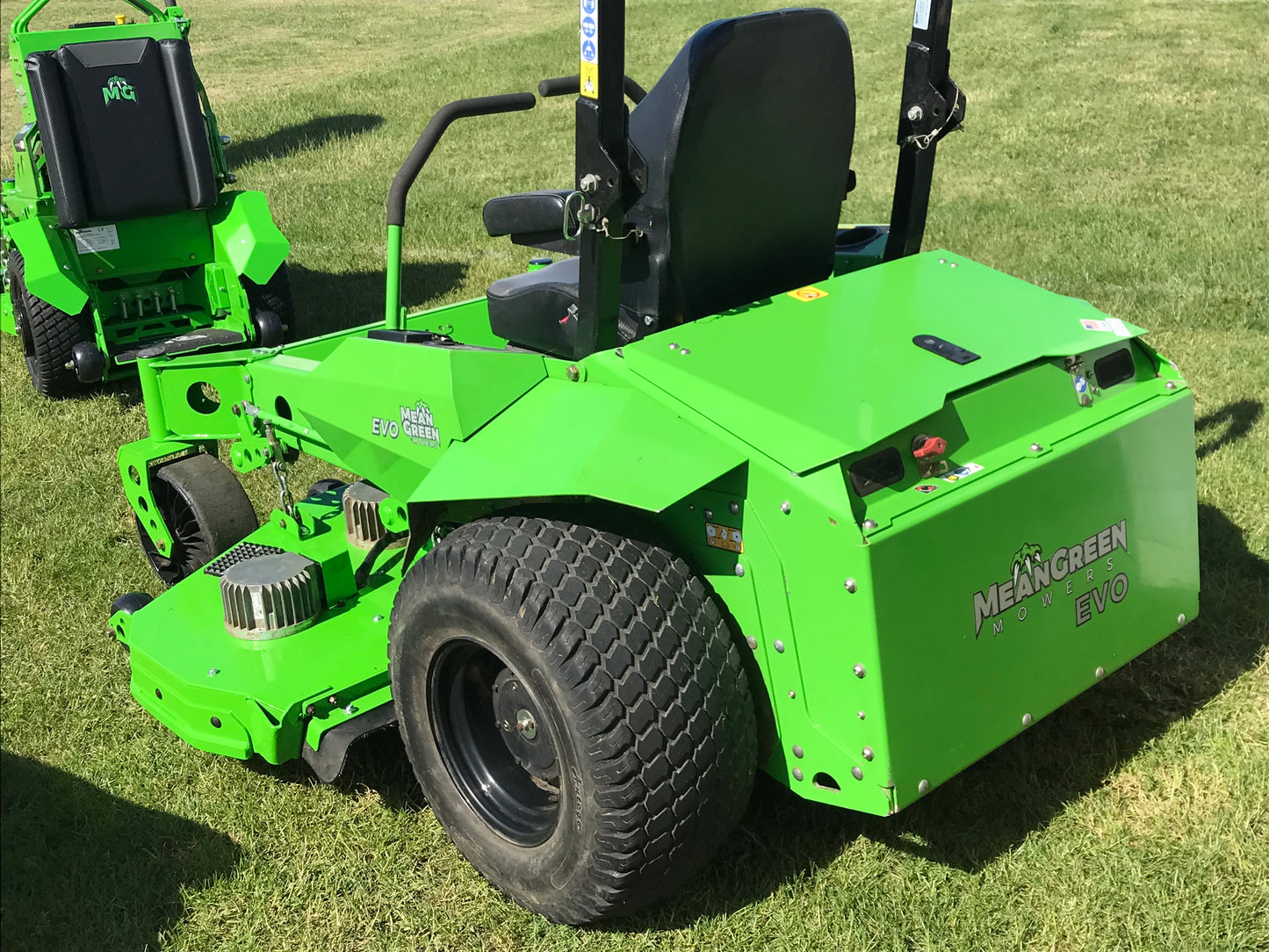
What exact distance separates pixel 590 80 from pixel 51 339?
4.14m

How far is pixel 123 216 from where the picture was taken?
5844mm

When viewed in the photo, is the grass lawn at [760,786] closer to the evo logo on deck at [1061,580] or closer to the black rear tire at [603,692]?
the black rear tire at [603,692]

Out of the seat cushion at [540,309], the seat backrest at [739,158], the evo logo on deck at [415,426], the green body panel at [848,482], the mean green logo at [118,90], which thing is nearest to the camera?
the green body panel at [848,482]

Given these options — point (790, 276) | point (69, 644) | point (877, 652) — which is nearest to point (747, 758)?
point (877, 652)

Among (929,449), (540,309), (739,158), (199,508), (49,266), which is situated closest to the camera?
(929,449)

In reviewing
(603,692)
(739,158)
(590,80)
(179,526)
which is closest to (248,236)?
(179,526)

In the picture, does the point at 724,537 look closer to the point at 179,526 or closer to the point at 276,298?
the point at 179,526

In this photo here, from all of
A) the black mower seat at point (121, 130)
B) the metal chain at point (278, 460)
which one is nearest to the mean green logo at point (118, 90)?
the black mower seat at point (121, 130)

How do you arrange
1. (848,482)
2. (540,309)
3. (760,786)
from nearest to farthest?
(848,482)
(760,786)
(540,309)

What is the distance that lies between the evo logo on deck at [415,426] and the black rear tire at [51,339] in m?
3.41

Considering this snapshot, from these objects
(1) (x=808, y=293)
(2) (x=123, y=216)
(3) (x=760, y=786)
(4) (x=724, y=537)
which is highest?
(1) (x=808, y=293)

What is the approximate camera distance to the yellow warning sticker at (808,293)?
2.81 metres

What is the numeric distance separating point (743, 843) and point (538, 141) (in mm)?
8959

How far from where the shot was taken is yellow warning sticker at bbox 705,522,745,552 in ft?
7.69
